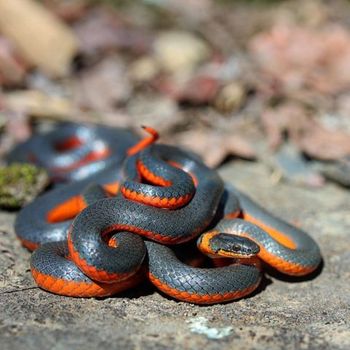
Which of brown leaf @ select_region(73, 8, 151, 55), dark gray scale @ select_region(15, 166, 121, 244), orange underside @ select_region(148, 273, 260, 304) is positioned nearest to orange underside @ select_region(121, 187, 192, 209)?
orange underside @ select_region(148, 273, 260, 304)

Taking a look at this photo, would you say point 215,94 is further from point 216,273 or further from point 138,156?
point 216,273

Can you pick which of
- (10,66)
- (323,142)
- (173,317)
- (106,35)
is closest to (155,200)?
(173,317)

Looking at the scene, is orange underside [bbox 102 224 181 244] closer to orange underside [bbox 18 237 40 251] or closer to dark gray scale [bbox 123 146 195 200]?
dark gray scale [bbox 123 146 195 200]

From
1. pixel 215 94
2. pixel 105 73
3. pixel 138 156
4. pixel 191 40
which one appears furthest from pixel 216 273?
pixel 191 40

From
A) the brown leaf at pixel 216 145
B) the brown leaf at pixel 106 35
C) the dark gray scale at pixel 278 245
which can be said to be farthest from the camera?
the brown leaf at pixel 106 35

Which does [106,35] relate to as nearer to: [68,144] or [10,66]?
[10,66]

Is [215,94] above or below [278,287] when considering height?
above

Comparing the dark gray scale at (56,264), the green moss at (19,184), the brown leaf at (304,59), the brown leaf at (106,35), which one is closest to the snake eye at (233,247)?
the dark gray scale at (56,264)

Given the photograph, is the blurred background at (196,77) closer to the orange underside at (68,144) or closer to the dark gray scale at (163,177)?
the orange underside at (68,144)
